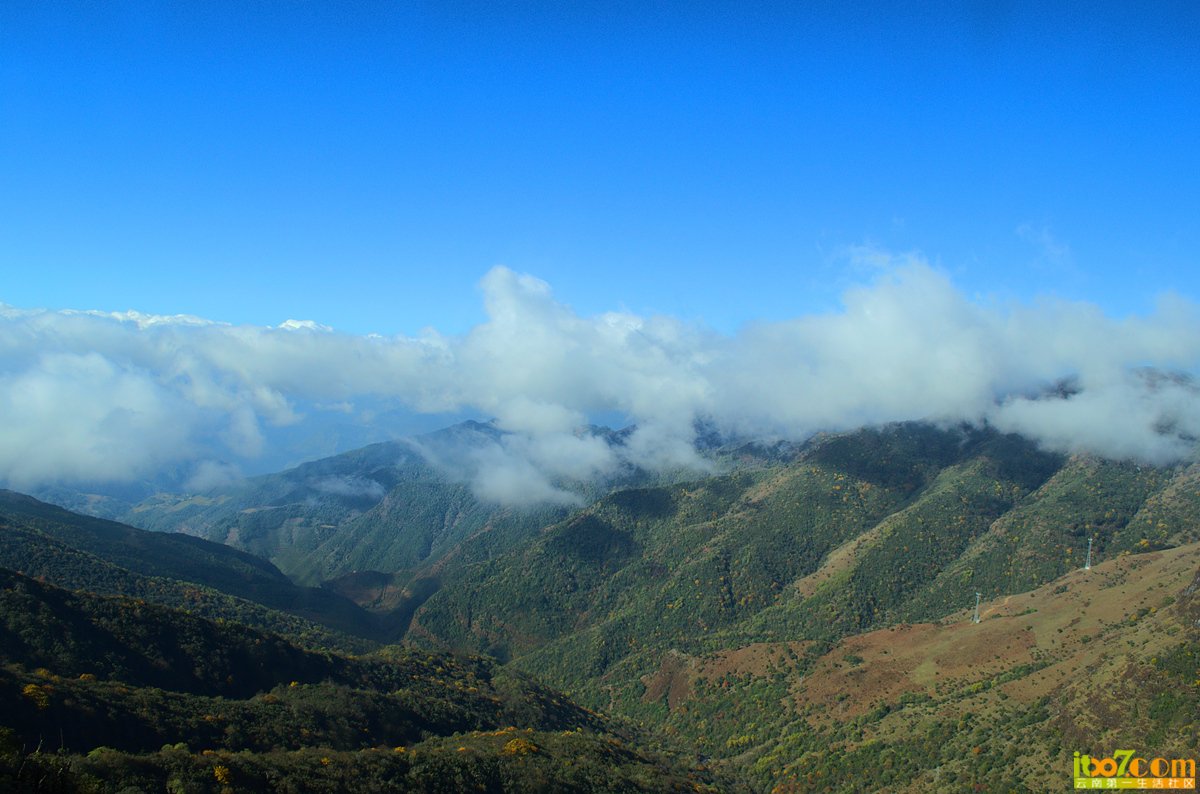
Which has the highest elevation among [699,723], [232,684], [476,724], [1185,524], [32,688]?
[1185,524]

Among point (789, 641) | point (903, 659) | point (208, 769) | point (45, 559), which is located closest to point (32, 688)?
point (208, 769)

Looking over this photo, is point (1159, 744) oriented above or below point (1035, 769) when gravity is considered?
above

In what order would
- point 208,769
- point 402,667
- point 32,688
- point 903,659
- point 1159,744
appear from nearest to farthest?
point 208,769, point 32,688, point 1159,744, point 402,667, point 903,659

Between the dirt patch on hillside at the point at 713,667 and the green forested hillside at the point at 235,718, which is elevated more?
the green forested hillside at the point at 235,718

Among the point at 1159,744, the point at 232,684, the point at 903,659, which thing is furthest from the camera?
the point at 903,659

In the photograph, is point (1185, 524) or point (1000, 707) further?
point (1185, 524)

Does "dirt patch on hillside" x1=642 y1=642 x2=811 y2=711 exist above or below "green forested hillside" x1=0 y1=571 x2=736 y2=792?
below

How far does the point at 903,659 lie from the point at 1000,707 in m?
36.1

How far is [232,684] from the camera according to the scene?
3750 inches

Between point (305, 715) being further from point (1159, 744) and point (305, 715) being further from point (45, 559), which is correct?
point (45, 559)

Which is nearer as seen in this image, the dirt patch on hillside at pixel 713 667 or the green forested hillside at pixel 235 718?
the green forested hillside at pixel 235 718

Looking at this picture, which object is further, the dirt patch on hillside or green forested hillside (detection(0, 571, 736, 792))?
the dirt patch on hillside

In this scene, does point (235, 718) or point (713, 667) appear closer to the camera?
point (235, 718)

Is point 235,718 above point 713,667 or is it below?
above
